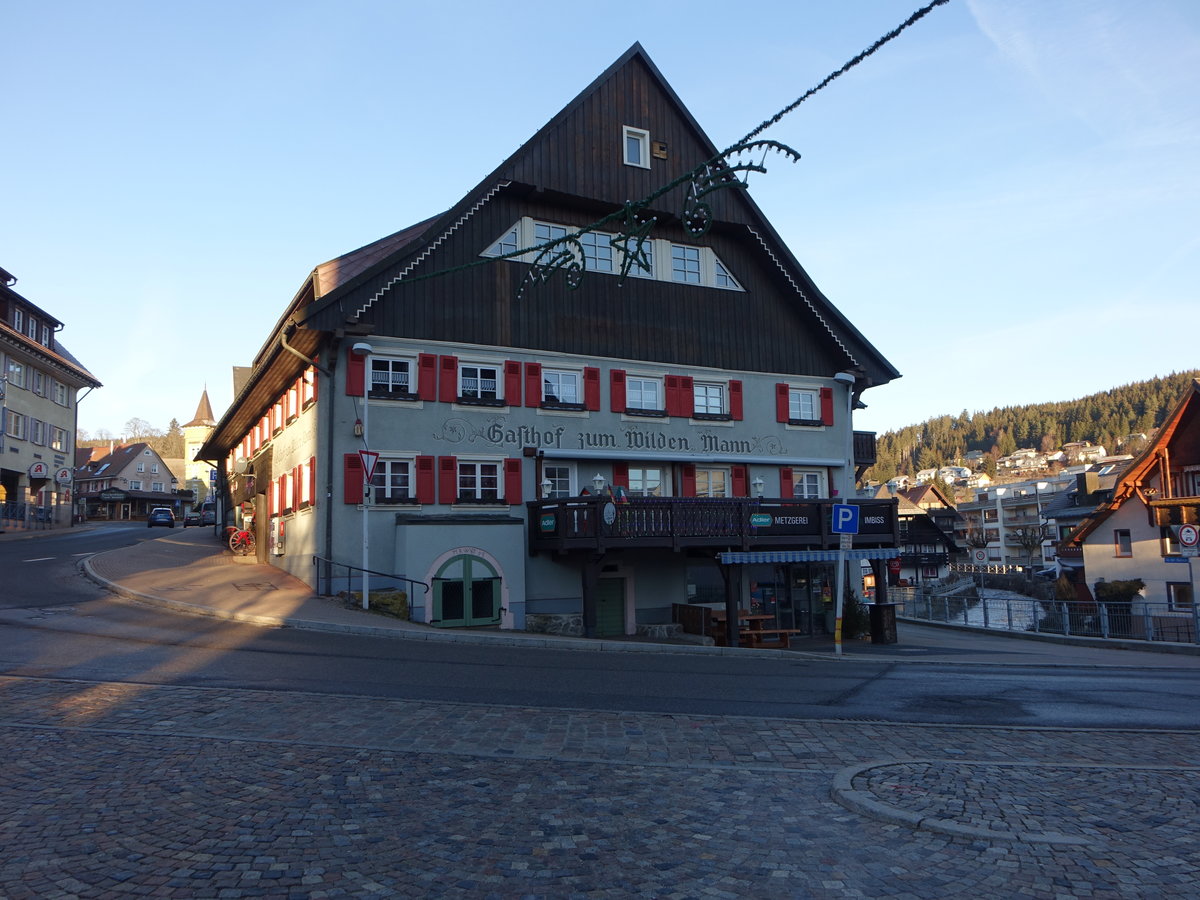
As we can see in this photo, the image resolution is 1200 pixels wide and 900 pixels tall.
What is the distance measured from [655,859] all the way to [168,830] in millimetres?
3211

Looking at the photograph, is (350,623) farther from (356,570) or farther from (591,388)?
(591,388)

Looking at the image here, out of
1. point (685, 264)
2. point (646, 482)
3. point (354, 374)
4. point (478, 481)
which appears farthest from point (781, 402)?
point (354, 374)

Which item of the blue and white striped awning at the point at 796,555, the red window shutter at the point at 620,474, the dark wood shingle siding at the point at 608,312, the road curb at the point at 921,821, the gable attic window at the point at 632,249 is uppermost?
the gable attic window at the point at 632,249

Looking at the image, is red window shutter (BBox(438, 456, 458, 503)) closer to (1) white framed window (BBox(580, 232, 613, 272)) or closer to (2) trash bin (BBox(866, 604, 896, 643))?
(1) white framed window (BBox(580, 232, 613, 272))

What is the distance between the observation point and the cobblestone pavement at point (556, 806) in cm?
564

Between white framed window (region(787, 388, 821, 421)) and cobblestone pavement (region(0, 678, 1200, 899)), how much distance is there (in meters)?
18.9

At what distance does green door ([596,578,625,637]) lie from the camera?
25.1 metres

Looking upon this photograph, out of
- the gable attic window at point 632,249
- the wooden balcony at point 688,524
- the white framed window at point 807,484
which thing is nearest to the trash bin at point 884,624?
the wooden balcony at point 688,524

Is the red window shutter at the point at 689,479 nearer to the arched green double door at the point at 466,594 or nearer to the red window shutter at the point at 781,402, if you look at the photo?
the red window shutter at the point at 781,402

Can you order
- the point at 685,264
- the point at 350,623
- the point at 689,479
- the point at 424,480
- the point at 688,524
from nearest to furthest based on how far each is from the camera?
the point at 350,623 < the point at 688,524 < the point at 424,480 < the point at 689,479 < the point at 685,264

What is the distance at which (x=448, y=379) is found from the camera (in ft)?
77.3

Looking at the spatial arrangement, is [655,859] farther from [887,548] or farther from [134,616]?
[887,548]

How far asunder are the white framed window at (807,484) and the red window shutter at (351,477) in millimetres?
13247

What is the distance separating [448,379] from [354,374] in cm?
235
